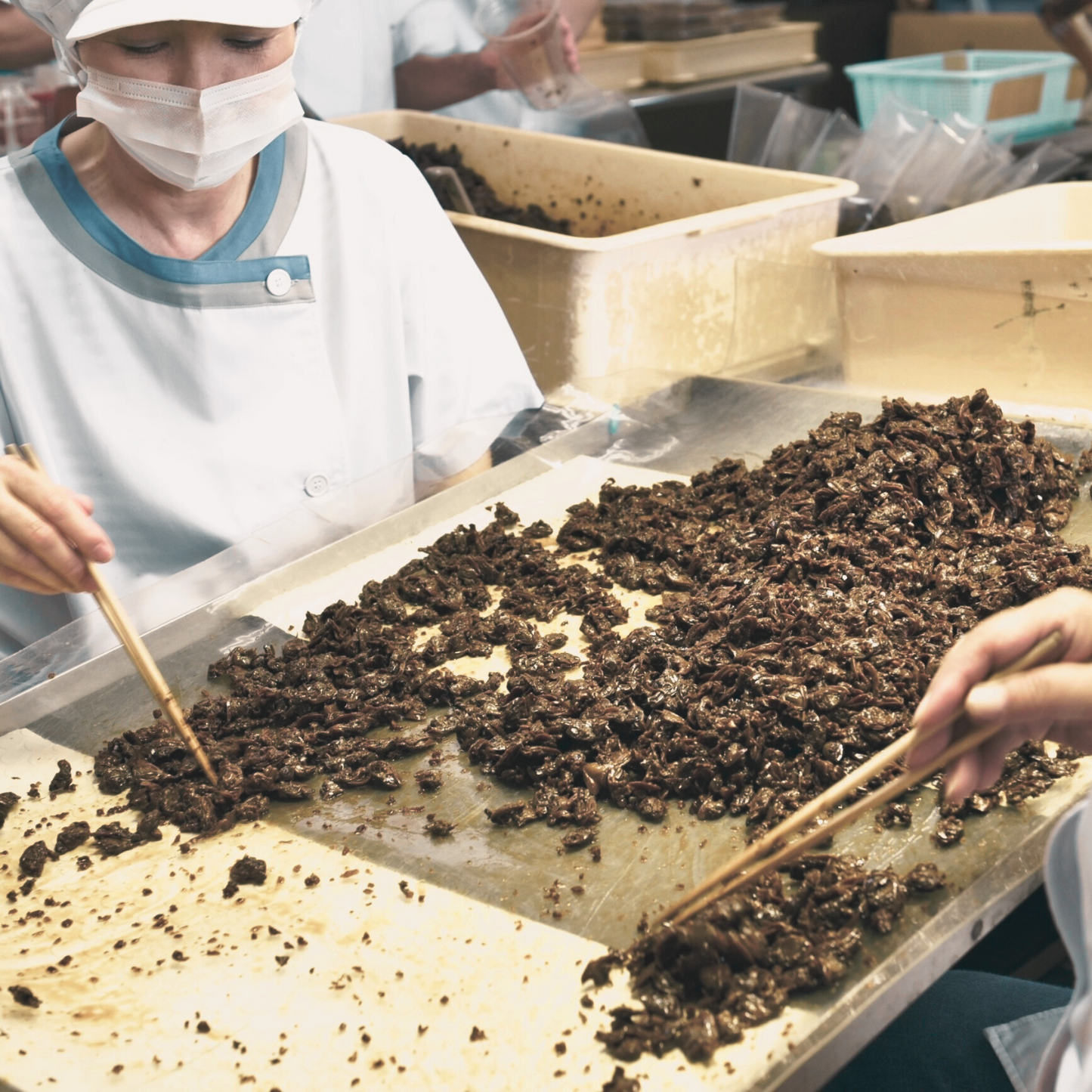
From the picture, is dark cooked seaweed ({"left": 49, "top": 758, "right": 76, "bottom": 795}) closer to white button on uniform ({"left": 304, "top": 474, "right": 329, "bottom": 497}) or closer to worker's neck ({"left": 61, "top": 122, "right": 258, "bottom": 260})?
white button on uniform ({"left": 304, "top": 474, "right": 329, "bottom": 497})

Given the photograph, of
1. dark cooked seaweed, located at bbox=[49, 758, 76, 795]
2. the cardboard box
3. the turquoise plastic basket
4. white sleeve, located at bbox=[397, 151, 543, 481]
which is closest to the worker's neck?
white sleeve, located at bbox=[397, 151, 543, 481]

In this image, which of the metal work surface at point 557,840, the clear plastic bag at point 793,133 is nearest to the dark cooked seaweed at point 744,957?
the metal work surface at point 557,840

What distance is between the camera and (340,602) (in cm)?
174

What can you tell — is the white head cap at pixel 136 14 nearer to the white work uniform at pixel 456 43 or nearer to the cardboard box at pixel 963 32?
the white work uniform at pixel 456 43

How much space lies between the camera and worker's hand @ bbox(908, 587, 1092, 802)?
928 millimetres

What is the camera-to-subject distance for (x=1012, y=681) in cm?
93

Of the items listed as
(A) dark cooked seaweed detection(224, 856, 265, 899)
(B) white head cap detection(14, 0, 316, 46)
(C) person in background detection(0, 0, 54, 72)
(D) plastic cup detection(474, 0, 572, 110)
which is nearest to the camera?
(A) dark cooked seaweed detection(224, 856, 265, 899)

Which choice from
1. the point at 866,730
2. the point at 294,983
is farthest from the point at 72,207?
the point at 866,730

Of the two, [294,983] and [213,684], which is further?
[213,684]

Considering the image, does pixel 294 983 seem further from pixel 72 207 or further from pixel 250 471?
pixel 72 207

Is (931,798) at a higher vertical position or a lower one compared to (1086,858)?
lower

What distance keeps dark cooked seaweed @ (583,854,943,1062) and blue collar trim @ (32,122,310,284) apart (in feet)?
4.20

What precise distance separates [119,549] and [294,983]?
1.02m

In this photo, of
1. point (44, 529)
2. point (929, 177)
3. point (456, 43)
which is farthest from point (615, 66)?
point (44, 529)
